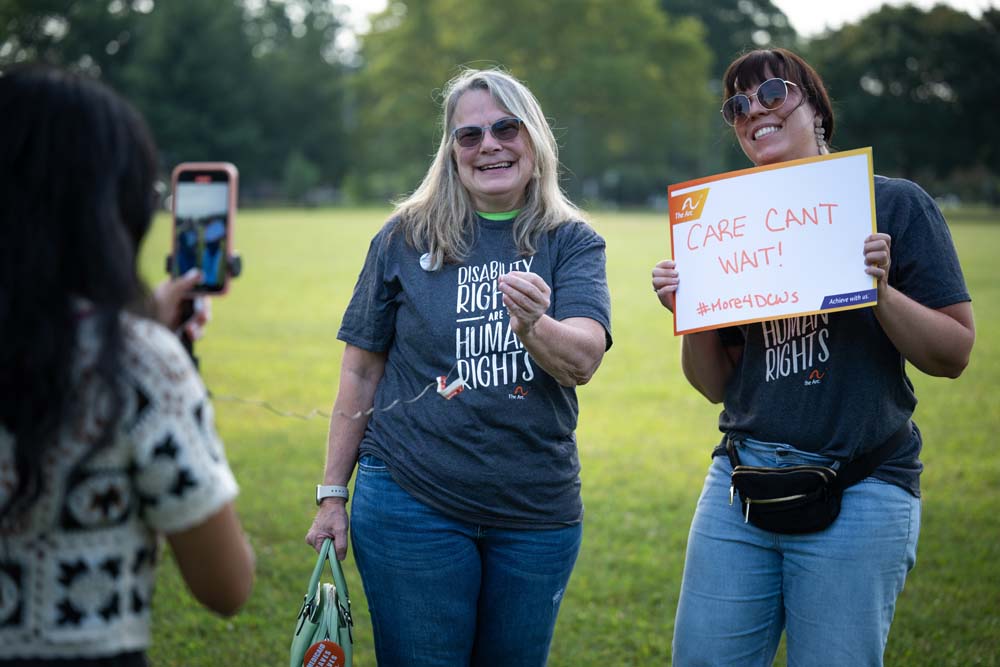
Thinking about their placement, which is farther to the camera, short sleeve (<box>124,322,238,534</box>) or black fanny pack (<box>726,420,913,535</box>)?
black fanny pack (<box>726,420,913,535</box>)

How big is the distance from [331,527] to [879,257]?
1.77 m

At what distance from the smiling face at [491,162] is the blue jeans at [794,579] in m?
1.05

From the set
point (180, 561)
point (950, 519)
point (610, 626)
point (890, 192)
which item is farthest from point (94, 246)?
point (950, 519)

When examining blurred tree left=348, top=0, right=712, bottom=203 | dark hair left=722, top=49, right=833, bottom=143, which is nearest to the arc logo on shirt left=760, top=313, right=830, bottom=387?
dark hair left=722, top=49, right=833, bottom=143

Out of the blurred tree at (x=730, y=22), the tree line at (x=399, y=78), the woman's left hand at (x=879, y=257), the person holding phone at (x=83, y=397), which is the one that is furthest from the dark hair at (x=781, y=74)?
the blurred tree at (x=730, y=22)

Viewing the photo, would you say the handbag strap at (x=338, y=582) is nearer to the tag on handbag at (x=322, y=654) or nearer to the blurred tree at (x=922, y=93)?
the tag on handbag at (x=322, y=654)

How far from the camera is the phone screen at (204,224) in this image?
212 cm

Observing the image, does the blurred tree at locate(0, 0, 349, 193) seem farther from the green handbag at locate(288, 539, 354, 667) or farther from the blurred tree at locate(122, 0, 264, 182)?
the green handbag at locate(288, 539, 354, 667)

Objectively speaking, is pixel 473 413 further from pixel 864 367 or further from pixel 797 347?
pixel 864 367

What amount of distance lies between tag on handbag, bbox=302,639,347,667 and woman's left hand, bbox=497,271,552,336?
1.08 m

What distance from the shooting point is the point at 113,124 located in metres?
1.61

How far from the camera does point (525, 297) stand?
2.51 meters

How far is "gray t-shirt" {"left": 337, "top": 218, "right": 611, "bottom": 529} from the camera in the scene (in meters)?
2.75

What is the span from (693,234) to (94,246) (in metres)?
1.85
